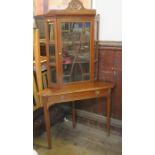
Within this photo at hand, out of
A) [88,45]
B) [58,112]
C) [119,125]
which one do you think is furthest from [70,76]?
[119,125]

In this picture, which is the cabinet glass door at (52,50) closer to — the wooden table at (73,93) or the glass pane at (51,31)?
the glass pane at (51,31)

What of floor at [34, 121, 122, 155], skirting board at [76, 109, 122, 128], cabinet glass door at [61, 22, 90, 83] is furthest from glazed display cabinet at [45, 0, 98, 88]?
floor at [34, 121, 122, 155]

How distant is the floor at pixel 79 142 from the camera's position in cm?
241

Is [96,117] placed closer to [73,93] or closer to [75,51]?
[73,93]

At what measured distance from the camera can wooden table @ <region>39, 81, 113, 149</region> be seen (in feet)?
7.58

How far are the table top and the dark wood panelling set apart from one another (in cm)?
12

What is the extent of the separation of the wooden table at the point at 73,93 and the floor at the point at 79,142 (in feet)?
0.45

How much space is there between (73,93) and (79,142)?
61 centimetres

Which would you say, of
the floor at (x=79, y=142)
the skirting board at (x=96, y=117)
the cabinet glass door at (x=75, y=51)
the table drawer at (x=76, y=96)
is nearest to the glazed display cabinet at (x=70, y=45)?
the cabinet glass door at (x=75, y=51)

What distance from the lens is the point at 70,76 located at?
2506mm

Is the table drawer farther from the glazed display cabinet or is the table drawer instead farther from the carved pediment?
the carved pediment
